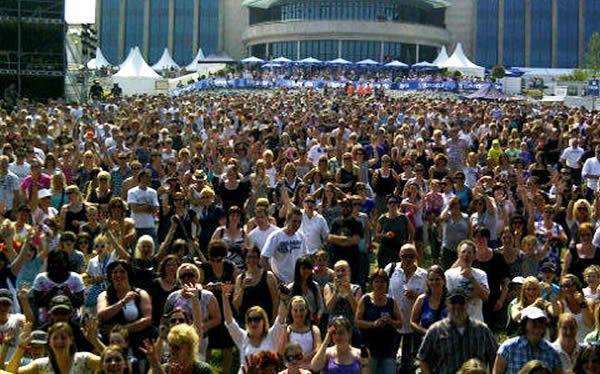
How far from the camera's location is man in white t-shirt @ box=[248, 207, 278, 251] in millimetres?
9720

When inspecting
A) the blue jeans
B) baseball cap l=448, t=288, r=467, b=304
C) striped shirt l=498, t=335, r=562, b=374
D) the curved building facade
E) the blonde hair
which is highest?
the curved building facade

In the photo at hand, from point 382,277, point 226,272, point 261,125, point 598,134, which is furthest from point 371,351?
point 261,125

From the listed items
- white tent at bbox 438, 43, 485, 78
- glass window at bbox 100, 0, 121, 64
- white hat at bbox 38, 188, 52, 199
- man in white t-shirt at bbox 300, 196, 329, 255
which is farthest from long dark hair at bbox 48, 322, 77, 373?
glass window at bbox 100, 0, 121, 64

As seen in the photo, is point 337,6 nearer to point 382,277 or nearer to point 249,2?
point 249,2

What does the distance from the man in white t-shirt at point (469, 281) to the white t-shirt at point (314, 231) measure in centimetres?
224

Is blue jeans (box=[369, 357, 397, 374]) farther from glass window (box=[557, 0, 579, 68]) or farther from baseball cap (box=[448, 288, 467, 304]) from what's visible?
glass window (box=[557, 0, 579, 68])

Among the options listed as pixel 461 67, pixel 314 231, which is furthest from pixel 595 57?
pixel 314 231

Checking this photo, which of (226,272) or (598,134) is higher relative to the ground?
(598,134)

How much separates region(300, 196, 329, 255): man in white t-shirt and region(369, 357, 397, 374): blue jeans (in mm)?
2700

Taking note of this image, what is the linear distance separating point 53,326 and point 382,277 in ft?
9.18

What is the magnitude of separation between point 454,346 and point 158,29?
284 feet

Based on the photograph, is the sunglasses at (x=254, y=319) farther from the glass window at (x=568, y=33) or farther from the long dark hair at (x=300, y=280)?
the glass window at (x=568, y=33)

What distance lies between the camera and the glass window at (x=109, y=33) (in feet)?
295

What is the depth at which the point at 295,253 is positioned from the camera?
933 centimetres
